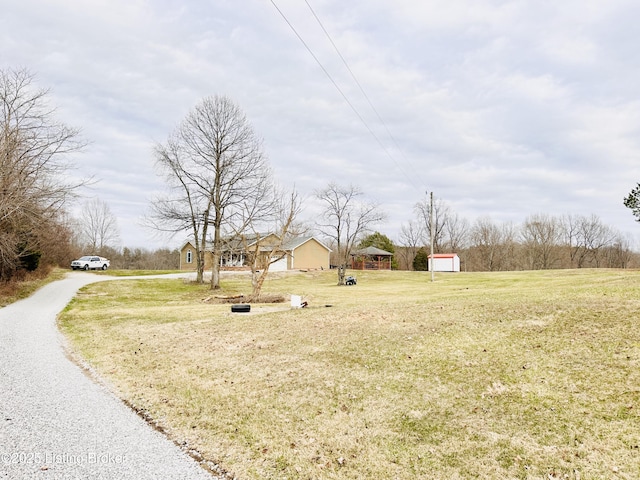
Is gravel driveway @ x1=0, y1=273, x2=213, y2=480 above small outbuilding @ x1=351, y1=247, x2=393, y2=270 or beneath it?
beneath

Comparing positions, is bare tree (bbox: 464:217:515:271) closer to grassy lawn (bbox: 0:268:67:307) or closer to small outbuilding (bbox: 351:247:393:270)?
small outbuilding (bbox: 351:247:393:270)

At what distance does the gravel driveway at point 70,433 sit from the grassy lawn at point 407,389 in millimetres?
336

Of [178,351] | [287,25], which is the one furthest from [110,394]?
[287,25]

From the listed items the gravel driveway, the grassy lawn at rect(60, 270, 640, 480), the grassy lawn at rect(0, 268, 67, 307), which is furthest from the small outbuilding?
the gravel driveway

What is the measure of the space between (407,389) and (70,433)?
4.29 m

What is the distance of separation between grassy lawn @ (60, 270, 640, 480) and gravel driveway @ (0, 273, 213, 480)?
336mm

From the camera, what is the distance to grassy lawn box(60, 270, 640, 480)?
403 centimetres

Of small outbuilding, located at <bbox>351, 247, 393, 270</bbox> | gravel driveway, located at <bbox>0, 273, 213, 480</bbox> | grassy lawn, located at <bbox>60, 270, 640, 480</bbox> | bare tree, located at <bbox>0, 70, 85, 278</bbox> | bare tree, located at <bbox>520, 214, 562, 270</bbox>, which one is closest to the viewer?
gravel driveway, located at <bbox>0, 273, 213, 480</bbox>

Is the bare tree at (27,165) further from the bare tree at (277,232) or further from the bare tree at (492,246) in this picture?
the bare tree at (492,246)

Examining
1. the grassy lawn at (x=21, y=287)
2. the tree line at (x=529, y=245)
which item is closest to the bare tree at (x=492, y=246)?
the tree line at (x=529, y=245)

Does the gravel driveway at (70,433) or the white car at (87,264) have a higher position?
the white car at (87,264)

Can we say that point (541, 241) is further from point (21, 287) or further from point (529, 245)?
point (21, 287)

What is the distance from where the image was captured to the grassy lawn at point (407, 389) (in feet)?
13.2

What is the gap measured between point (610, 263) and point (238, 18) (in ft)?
215
